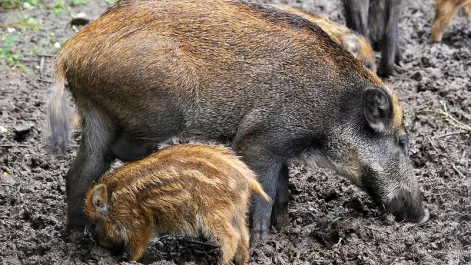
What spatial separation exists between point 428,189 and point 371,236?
787 millimetres

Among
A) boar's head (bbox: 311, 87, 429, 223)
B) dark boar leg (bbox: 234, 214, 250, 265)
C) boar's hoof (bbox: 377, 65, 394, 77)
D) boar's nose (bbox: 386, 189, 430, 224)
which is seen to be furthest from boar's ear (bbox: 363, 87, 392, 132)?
boar's hoof (bbox: 377, 65, 394, 77)

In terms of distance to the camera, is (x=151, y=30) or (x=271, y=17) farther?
(x=271, y=17)

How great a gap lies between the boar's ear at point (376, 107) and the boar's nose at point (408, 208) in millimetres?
469

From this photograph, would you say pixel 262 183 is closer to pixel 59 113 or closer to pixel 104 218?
pixel 104 218

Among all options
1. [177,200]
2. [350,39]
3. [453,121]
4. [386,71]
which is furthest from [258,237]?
[386,71]

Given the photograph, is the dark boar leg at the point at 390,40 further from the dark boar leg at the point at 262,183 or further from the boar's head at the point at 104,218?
the boar's head at the point at 104,218

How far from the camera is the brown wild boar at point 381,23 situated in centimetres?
768

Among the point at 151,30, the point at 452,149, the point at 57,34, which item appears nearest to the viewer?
the point at 151,30

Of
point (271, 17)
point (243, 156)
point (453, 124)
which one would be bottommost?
point (453, 124)

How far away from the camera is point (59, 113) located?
4918 millimetres

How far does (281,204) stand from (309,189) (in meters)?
0.47

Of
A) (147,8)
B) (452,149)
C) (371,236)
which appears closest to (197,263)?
(371,236)

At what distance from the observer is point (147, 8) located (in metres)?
5.09

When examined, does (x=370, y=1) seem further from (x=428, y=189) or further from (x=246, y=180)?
(x=246, y=180)
